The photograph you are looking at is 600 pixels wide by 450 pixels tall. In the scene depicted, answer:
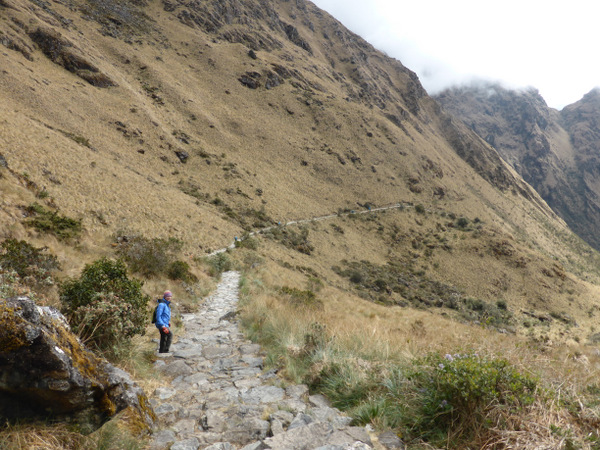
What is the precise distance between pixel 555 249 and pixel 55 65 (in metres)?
133

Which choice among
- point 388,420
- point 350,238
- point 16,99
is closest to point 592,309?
point 350,238

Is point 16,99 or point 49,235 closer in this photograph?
point 49,235

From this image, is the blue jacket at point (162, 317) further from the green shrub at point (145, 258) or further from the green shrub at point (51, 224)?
the green shrub at point (51, 224)

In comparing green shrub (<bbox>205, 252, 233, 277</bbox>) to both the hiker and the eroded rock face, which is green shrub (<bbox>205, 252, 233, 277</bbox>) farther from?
the eroded rock face

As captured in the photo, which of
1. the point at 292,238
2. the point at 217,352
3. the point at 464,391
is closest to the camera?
the point at 464,391

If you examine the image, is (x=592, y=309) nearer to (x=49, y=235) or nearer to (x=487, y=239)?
(x=487, y=239)

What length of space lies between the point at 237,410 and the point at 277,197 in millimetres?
54304

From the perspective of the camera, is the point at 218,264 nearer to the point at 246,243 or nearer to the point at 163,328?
the point at 246,243

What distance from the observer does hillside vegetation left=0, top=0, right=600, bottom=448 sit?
6.20 meters

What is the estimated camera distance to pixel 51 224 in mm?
13664

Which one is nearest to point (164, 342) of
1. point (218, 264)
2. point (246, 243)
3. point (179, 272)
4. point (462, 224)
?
point (179, 272)

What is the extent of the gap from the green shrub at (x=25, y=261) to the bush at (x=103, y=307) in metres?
1.07

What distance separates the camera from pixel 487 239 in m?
61.3

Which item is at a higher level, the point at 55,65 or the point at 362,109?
the point at 362,109
